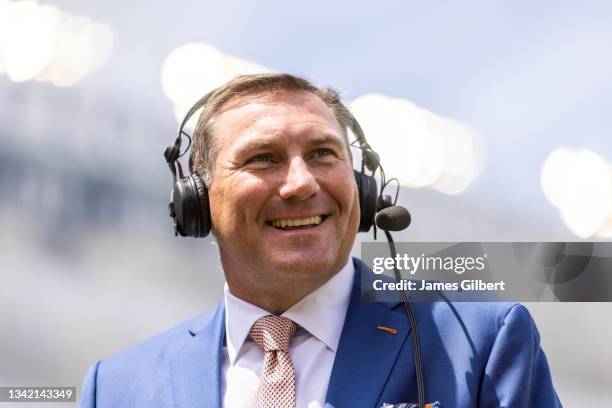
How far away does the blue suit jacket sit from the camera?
1241 millimetres

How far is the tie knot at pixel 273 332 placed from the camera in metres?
1.38

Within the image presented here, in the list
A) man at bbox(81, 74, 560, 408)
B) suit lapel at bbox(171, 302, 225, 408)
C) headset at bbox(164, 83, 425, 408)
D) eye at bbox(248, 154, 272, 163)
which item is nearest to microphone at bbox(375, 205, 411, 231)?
headset at bbox(164, 83, 425, 408)

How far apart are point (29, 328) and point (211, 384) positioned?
1013mm

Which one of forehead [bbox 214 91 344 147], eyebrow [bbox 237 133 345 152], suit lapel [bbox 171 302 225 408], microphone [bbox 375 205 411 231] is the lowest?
suit lapel [bbox 171 302 225 408]

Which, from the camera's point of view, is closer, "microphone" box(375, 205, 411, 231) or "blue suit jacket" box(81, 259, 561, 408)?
"blue suit jacket" box(81, 259, 561, 408)

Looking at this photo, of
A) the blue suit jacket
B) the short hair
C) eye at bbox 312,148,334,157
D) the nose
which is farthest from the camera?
the short hair

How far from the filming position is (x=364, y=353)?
133 centimetres

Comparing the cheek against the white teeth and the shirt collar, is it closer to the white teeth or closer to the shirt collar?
the white teeth

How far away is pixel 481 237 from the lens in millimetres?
1965

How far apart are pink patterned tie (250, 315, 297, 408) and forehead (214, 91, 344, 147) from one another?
1.35 feet

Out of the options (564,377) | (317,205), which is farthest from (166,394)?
(564,377)

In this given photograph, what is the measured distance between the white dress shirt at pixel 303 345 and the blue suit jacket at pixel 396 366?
3 cm

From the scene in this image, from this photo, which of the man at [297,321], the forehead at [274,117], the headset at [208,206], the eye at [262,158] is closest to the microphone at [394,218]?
the headset at [208,206]

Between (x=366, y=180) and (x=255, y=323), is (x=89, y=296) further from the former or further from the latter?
(x=366, y=180)
